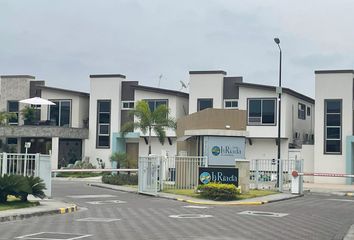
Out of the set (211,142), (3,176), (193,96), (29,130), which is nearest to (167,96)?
(193,96)

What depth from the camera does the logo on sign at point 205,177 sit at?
26234mm

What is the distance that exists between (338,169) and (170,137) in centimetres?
1349

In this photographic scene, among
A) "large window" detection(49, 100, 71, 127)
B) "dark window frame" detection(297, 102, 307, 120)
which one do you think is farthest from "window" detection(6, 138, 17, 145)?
"dark window frame" detection(297, 102, 307, 120)

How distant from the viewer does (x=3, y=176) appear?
1975cm

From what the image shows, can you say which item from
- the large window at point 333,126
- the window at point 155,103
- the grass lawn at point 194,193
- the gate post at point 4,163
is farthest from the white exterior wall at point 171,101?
the gate post at point 4,163

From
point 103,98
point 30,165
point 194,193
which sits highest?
point 103,98

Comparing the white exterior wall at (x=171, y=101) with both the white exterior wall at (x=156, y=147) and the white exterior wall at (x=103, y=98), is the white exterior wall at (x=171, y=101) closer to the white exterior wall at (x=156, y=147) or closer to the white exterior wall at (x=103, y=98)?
the white exterior wall at (x=156, y=147)

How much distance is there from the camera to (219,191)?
24.3 meters

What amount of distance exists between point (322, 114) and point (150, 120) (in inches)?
487

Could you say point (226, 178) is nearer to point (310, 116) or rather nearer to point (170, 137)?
point (170, 137)

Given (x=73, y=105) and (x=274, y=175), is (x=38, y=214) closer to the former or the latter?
(x=274, y=175)

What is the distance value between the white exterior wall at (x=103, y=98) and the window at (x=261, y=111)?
1129 centimetres

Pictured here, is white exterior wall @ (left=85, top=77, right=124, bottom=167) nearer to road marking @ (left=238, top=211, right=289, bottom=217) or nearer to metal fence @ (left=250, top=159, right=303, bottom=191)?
metal fence @ (left=250, top=159, right=303, bottom=191)

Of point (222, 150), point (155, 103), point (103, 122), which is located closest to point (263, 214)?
point (222, 150)
